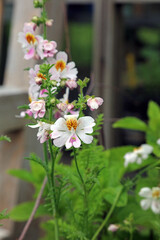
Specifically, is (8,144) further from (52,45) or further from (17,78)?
(52,45)

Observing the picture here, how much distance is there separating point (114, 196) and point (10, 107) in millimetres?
706

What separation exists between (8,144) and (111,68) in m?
0.87

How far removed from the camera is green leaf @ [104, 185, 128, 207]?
3.15 feet

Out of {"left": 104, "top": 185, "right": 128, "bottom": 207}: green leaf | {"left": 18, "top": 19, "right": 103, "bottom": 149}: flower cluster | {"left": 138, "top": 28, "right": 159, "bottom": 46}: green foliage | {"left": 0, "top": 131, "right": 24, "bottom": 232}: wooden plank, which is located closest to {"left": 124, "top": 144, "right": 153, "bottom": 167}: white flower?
{"left": 104, "top": 185, "right": 128, "bottom": 207}: green leaf

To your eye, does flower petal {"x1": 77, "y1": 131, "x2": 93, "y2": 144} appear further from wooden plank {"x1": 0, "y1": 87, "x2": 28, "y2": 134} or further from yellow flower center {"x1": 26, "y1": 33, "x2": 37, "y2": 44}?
wooden plank {"x1": 0, "y1": 87, "x2": 28, "y2": 134}

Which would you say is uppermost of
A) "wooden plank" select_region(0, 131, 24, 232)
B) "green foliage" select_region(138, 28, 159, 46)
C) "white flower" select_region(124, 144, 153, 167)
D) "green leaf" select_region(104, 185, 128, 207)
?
"green foliage" select_region(138, 28, 159, 46)

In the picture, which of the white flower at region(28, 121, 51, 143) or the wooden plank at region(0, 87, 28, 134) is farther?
the wooden plank at region(0, 87, 28, 134)

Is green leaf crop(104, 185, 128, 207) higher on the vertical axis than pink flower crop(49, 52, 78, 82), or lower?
lower

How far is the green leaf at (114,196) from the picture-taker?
3.15 feet

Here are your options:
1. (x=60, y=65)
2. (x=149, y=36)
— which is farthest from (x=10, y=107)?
(x=149, y=36)

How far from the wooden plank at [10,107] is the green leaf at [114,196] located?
0.66 m

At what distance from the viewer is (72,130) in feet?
2.19

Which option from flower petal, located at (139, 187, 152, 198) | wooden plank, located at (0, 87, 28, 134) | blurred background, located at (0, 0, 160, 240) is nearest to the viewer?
flower petal, located at (139, 187, 152, 198)

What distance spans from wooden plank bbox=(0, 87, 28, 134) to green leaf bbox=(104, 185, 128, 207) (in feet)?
2.17
